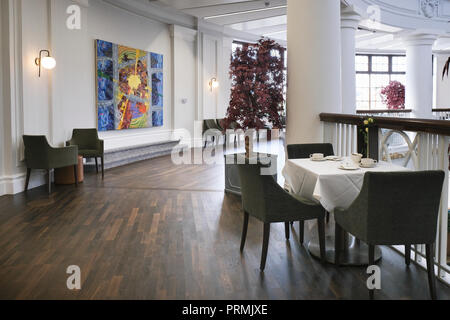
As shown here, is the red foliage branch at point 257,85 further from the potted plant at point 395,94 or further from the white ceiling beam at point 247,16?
the potted plant at point 395,94

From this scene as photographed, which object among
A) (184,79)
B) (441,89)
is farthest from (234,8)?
(441,89)

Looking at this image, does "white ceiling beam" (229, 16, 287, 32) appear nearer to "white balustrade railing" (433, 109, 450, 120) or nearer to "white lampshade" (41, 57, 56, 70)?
"white balustrade railing" (433, 109, 450, 120)

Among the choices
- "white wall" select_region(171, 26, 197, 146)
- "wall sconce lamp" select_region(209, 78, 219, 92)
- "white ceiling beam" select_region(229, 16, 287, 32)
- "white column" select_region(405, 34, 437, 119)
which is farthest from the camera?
"wall sconce lamp" select_region(209, 78, 219, 92)

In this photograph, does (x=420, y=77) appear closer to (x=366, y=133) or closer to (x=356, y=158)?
(x=366, y=133)

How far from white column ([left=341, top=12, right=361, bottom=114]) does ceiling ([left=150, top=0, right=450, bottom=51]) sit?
454 millimetres

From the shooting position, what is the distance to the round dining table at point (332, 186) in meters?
3.40

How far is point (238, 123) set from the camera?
6.45 metres

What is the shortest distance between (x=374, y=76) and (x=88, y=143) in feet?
47.2

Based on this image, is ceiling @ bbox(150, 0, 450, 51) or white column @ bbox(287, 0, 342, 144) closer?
white column @ bbox(287, 0, 342, 144)

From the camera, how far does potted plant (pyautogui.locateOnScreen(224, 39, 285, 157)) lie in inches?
242

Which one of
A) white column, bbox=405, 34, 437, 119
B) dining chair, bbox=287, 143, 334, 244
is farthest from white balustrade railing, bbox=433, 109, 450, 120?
dining chair, bbox=287, 143, 334, 244

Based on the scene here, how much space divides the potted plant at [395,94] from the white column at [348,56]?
28.8 ft

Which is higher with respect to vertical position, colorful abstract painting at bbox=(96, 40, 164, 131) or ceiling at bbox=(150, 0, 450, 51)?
ceiling at bbox=(150, 0, 450, 51)

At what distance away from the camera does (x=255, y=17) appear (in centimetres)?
1205
